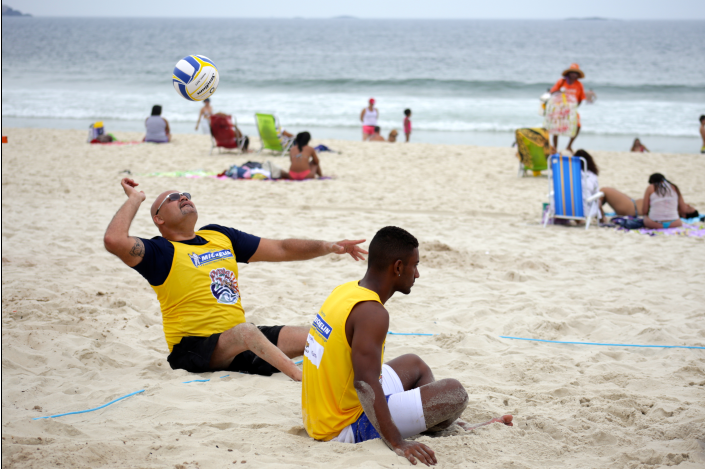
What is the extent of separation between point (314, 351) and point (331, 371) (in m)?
0.12

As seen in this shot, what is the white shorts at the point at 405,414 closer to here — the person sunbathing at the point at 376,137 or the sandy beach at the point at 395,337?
the sandy beach at the point at 395,337

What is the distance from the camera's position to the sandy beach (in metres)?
2.30

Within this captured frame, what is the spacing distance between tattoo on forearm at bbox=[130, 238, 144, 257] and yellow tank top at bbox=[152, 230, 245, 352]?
23cm

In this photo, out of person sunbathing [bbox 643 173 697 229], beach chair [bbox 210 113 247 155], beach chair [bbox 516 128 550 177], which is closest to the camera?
person sunbathing [bbox 643 173 697 229]

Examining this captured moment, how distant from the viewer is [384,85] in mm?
31672

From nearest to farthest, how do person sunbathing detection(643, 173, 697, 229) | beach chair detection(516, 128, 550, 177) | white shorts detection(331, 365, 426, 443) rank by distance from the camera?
white shorts detection(331, 365, 426, 443)
person sunbathing detection(643, 173, 697, 229)
beach chair detection(516, 128, 550, 177)

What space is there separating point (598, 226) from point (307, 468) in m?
5.89

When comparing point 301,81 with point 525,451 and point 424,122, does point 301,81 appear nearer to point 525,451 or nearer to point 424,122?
point 424,122

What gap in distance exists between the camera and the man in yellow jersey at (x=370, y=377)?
204cm

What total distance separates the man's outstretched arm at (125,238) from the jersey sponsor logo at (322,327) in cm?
106

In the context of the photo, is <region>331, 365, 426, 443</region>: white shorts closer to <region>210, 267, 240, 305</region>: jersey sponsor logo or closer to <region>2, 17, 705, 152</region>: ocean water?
<region>210, 267, 240, 305</region>: jersey sponsor logo

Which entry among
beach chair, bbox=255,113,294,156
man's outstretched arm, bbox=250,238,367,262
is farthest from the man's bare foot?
beach chair, bbox=255,113,294,156

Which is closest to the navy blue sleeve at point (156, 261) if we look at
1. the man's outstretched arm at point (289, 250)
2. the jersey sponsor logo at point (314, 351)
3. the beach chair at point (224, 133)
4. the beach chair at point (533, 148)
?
the man's outstretched arm at point (289, 250)

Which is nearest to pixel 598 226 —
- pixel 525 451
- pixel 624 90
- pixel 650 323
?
pixel 650 323
